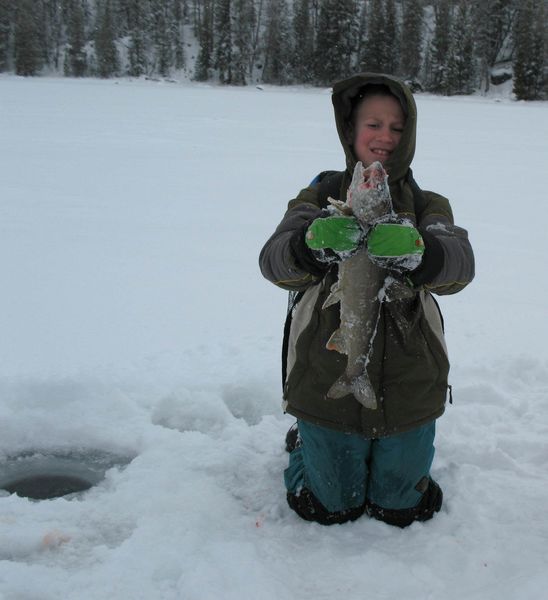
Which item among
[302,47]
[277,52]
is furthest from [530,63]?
[277,52]

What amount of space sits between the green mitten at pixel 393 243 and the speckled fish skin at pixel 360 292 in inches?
1.8

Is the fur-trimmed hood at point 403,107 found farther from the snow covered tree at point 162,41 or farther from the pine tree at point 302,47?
the snow covered tree at point 162,41

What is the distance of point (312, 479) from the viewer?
2668mm

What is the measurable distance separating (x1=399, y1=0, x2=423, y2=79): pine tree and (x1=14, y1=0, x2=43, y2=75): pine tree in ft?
102

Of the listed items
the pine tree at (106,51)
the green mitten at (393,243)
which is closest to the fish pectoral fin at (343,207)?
Result: the green mitten at (393,243)

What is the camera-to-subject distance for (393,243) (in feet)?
6.48

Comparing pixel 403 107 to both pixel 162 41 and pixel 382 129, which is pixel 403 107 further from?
pixel 162 41

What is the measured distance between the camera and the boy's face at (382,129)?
254cm

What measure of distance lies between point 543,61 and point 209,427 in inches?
1750

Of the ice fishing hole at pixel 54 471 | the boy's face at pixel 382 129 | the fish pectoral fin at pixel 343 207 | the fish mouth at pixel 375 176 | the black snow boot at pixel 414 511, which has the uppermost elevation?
the boy's face at pixel 382 129

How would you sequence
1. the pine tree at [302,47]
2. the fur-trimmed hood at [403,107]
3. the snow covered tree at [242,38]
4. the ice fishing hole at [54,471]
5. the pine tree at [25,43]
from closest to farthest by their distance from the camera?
the fur-trimmed hood at [403,107] → the ice fishing hole at [54,471] → the pine tree at [25,43] → the pine tree at [302,47] → the snow covered tree at [242,38]

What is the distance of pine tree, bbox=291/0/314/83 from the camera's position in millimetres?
50531

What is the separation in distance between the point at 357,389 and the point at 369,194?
0.80 metres

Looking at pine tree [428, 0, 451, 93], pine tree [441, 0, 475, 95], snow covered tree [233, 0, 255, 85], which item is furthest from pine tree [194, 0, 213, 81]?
pine tree [441, 0, 475, 95]
